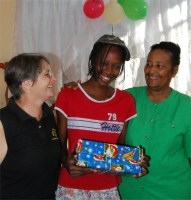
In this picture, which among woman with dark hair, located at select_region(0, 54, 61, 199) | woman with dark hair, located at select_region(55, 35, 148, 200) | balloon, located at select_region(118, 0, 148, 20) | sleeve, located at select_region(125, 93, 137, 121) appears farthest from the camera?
balloon, located at select_region(118, 0, 148, 20)

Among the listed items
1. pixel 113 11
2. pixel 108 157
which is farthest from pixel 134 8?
pixel 108 157

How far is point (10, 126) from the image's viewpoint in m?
1.28

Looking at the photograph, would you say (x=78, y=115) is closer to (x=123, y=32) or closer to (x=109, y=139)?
(x=109, y=139)

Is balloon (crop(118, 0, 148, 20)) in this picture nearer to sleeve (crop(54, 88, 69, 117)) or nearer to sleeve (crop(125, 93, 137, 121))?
sleeve (crop(125, 93, 137, 121))

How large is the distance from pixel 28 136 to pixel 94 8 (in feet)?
5.57

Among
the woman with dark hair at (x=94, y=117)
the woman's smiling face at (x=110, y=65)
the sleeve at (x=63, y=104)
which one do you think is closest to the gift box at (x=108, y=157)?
the woman with dark hair at (x=94, y=117)

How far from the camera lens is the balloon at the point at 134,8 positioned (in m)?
2.60

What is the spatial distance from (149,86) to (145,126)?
0.22m

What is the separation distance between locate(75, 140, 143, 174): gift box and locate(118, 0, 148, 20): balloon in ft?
5.00

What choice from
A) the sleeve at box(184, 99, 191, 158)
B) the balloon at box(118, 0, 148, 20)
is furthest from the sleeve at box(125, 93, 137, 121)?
the balloon at box(118, 0, 148, 20)

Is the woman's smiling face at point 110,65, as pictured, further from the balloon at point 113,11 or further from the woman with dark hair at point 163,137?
the balloon at point 113,11

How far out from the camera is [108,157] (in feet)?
4.64

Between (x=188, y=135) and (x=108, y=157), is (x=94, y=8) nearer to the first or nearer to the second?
(x=188, y=135)

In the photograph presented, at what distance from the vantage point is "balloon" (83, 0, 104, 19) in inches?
105
